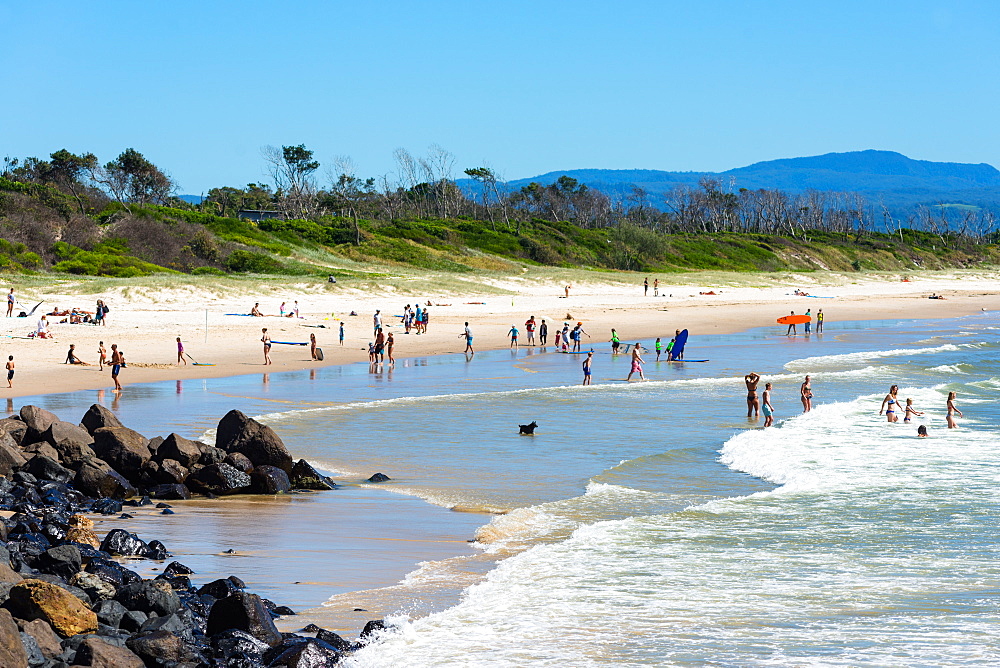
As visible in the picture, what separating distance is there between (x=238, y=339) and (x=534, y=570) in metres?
27.7

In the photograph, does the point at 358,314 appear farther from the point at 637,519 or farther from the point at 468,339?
the point at 637,519

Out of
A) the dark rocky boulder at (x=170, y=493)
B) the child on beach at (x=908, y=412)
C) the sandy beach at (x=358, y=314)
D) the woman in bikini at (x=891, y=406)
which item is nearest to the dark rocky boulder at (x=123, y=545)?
the dark rocky boulder at (x=170, y=493)

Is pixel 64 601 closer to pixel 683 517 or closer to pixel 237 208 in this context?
pixel 683 517

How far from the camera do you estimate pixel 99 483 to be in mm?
12570

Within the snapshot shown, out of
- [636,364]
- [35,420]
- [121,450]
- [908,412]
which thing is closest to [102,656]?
[121,450]

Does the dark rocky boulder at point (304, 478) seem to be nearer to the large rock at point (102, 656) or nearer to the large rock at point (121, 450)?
the large rock at point (121, 450)

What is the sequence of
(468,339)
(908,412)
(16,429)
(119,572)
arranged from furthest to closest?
1. (468,339)
2. (908,412)
3. (16,429)
4. (119,572)

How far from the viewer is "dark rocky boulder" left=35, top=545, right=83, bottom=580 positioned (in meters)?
8.36

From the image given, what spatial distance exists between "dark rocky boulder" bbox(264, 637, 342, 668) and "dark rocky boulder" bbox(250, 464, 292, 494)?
6114 mm

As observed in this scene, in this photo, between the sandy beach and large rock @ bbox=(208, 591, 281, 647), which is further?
the sandy beach

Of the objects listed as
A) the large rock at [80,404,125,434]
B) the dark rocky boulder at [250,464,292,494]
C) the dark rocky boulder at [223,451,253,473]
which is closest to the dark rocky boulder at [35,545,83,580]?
the dark rocky boulder at [250,464,292,494]

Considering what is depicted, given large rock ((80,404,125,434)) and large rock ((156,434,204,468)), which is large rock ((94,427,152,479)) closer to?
large rock ((156,434,204,468))

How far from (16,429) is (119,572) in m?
6.54

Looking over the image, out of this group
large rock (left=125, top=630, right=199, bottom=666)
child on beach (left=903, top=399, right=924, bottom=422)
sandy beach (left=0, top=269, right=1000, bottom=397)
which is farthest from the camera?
sandy beach (left=0, top=269, right=1000, bottom=397)
